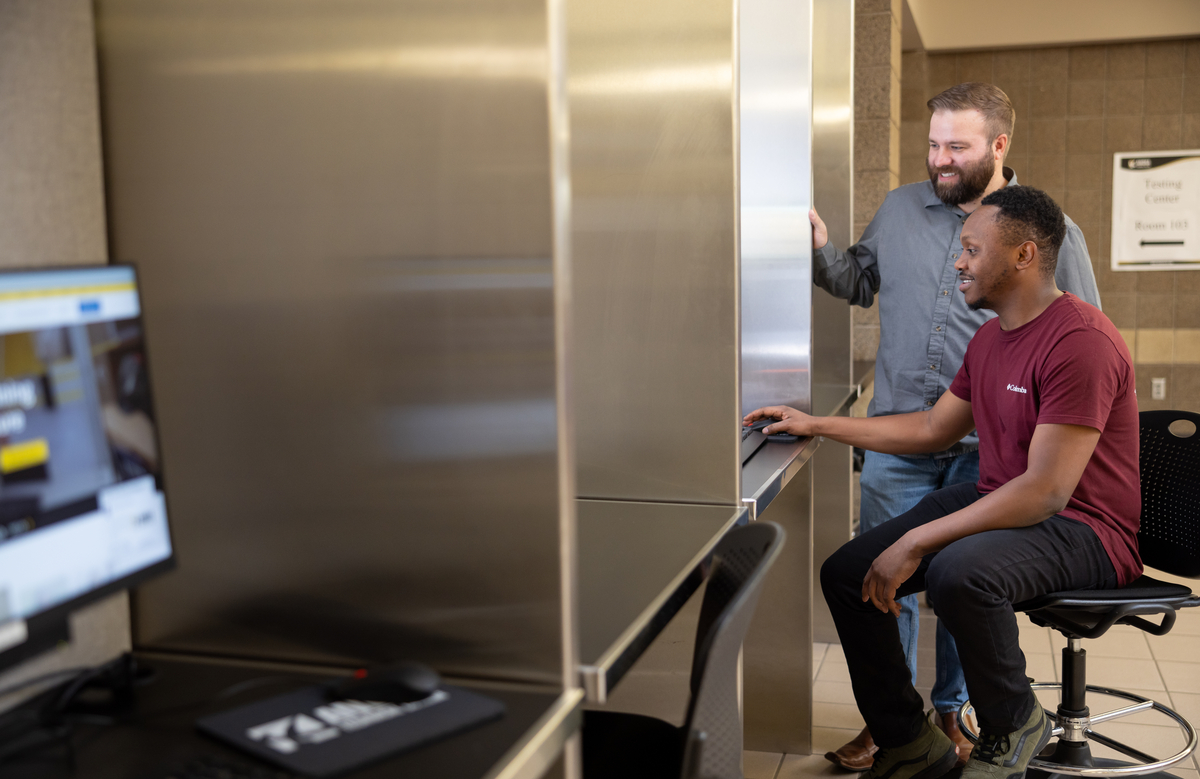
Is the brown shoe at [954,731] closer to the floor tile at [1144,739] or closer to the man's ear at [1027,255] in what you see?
the floor tile at [1144,739]

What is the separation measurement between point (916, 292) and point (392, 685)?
74.4 inches

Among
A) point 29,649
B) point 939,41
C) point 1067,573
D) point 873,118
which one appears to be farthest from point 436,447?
point 939,41

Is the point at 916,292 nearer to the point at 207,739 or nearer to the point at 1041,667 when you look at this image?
the point at 1041,667

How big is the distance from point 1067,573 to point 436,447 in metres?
1.34

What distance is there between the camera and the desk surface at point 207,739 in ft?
2.60

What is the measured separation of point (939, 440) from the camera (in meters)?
2.29

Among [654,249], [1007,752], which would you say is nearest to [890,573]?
[1007,752]

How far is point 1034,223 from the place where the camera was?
199 cm

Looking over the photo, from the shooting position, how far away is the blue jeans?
2.42m

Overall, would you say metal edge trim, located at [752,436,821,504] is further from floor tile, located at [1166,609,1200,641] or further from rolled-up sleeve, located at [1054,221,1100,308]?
floor tile, located at [1166,609,1200,641]

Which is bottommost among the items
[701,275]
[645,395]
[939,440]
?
[939,440]

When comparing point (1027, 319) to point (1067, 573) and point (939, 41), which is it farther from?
point (939, 41)

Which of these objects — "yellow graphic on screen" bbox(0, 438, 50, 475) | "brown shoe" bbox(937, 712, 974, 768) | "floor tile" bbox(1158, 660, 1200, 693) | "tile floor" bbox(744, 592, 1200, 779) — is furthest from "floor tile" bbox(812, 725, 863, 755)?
"yellow graphic on screen" bbox(0, 438, 50, 475)

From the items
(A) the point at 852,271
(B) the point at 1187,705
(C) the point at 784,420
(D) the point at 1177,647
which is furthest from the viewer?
(D) the point at 1177,647
